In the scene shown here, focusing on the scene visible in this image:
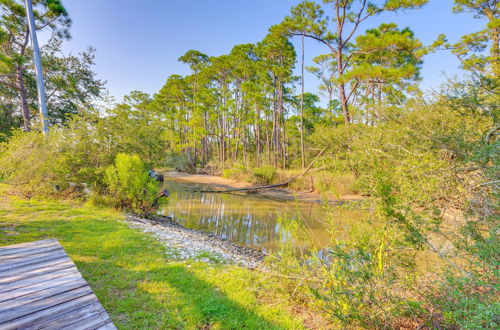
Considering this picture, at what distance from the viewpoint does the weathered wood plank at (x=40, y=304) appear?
1.37 m

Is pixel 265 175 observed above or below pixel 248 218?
above

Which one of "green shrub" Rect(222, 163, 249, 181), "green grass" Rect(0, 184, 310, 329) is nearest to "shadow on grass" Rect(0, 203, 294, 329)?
"green grass" Rect(0, 184, 310, 329)

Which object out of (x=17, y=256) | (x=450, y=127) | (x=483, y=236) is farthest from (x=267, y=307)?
(x=17, y=256)

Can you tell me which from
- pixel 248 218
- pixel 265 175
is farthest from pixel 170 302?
pixel 265 175

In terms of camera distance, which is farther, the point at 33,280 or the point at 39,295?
the point at 33,280

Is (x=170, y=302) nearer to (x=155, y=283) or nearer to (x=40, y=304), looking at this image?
(x=155, y=283)

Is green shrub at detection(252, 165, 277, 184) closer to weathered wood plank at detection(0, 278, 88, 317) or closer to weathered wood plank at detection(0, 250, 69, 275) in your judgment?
weathered wood plank at detection(0, 250, 69, 275)

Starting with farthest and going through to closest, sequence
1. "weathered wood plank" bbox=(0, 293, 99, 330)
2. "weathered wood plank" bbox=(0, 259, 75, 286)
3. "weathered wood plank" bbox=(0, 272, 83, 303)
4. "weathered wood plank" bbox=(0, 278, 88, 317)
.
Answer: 1. "weathered wood plank" bbox=(0, 259, 75, 286)
2. "weathered wood plank" bbox=(0, 272, 83, 303)
3. "weathered wood plank" bbox=(0, 278, 88, 317)
4. "weathered wood plank" bbox=(0, 293, 99, 330)

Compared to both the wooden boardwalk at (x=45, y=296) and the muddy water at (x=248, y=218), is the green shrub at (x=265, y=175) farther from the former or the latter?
the wooden boardwalk at (x=45, y=296)

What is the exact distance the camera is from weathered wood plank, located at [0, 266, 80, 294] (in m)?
1.64

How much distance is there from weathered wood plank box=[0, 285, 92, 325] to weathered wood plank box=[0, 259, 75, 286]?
46cm

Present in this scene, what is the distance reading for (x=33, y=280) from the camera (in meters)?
1.76

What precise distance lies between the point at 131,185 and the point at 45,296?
16.3 ft

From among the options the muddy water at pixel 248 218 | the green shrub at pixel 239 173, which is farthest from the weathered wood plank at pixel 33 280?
the green shrub at pixel 239 173
